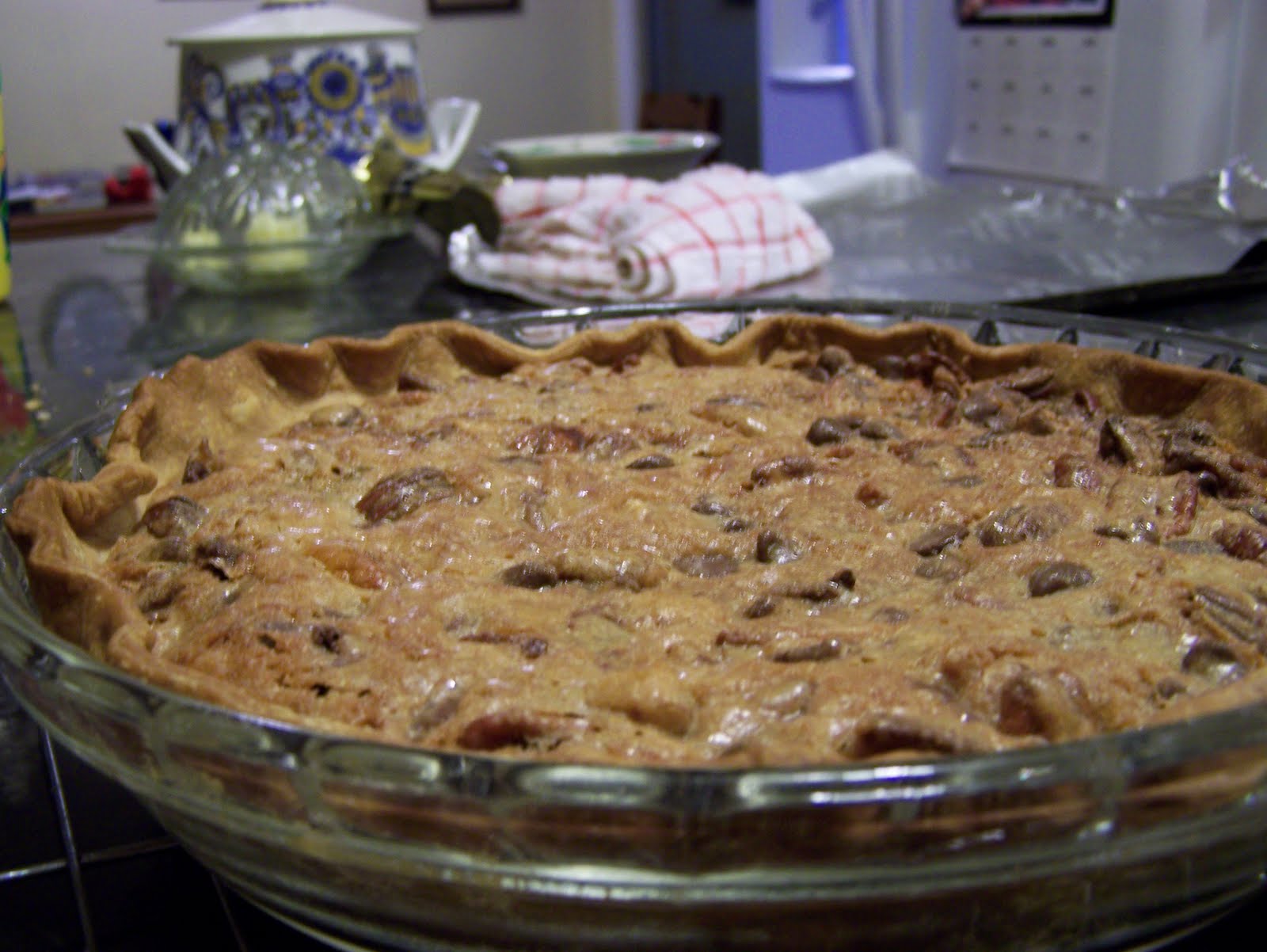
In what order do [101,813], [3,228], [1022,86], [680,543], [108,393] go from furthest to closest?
[1022,86], [3,228], [108,393], [680,543], [101,813]

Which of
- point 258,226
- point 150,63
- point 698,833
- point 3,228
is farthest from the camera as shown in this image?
point 150,63

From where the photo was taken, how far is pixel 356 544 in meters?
1.22

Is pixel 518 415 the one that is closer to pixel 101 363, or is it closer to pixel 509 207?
pixel 101 363

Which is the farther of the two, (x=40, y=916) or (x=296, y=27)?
(x=296, y=27)

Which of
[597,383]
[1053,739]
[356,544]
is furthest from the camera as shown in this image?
[597,383]

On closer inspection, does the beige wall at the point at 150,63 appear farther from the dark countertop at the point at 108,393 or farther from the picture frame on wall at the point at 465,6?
the dark countertop at the point at 108,393

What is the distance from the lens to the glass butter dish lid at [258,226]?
287 cm

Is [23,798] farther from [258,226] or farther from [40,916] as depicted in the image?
[258,226]

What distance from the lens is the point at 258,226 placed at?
9.61 feet

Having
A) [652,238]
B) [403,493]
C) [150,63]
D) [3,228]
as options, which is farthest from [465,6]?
[403,493]

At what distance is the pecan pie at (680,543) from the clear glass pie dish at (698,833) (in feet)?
0.34

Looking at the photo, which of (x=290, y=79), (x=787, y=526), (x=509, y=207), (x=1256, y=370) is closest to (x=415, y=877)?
(x=787, y=526)

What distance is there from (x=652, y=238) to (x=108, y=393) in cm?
125

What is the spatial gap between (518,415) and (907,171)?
10.0 feet
